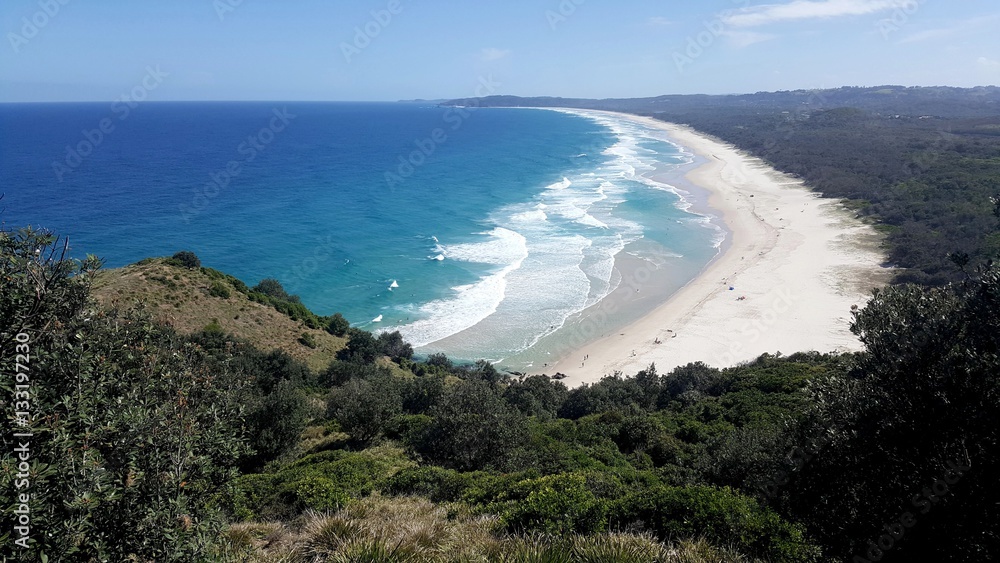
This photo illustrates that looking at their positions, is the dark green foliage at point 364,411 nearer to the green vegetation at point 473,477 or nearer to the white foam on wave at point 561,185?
the green vegetation at point 473,477

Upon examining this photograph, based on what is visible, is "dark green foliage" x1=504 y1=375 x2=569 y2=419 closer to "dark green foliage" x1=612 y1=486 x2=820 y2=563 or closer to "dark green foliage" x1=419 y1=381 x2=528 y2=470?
"dark green foliage" x1=419 y1=381 x2=528 y2=470

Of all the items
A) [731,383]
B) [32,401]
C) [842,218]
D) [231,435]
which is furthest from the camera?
[842,218]

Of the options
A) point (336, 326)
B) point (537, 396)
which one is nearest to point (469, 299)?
point (336, 326)

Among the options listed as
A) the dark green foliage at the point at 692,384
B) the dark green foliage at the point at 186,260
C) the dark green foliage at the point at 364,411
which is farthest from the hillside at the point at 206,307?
the dark green foliage at the point at 692,384

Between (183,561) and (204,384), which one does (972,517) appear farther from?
(204,384)

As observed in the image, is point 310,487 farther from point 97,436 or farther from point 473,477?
point 97,436

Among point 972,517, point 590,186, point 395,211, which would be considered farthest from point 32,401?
point 590,186
